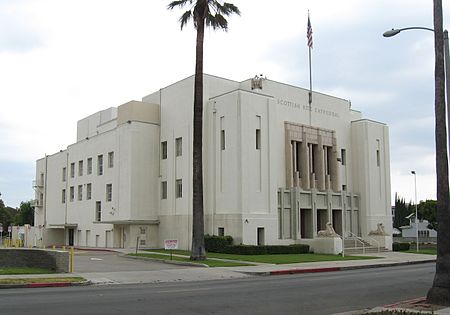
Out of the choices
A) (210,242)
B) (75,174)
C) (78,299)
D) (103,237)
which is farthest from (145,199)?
(78,299)

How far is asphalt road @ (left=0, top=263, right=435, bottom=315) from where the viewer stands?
12242 millimetres

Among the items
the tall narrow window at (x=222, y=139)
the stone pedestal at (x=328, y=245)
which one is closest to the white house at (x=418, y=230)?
the stone pedestal at (x=328, y=245)

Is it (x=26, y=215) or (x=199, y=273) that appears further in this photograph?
(x=26, y=215)

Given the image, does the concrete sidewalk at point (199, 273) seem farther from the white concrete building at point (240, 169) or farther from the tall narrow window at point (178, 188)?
the tall narrow window at point (178, 188)

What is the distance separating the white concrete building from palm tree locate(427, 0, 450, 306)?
26024 mm

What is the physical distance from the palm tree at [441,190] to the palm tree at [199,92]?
18621 millimetres

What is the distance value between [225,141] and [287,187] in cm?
669

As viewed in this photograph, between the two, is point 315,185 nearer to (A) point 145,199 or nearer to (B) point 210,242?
(B) point 210,242

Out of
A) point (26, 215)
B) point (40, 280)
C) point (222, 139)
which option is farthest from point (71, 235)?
point (26, 215)

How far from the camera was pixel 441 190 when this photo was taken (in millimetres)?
13516

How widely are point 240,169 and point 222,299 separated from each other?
25.5 m

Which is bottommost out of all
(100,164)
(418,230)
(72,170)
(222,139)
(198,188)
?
(418,230)

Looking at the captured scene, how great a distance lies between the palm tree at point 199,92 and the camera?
31.1 m

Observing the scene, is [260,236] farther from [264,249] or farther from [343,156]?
[343,156]
